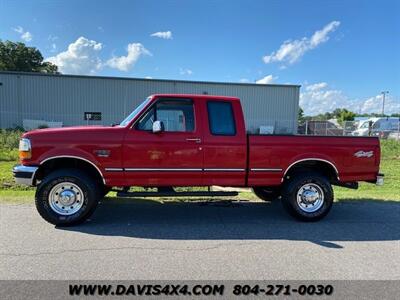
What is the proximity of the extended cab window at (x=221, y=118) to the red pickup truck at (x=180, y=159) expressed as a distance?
→ 18 mm

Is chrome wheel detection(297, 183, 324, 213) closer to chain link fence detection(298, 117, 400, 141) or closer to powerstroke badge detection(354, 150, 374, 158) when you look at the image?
powerstroke badge detection(354, 150, 374, 158)

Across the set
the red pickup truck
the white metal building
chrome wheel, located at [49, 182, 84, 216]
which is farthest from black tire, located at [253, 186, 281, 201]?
the white metal building

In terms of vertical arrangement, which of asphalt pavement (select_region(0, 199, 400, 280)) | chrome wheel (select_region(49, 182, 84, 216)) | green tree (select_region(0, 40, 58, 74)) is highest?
green tree (select_region(0, 40, 58, 74))

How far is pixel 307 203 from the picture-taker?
239 inches

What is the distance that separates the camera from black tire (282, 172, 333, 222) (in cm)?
597

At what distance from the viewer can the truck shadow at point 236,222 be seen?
5160 mm

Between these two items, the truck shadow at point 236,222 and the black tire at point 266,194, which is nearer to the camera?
the truck shadow at point 236,222

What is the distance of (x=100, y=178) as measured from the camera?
19.3 ft

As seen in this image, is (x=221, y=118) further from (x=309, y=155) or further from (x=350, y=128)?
(x=350, y=128)

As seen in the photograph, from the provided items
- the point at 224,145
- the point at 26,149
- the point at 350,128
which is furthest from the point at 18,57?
the point at 224,145

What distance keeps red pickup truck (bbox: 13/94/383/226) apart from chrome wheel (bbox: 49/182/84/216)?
0.02 metres

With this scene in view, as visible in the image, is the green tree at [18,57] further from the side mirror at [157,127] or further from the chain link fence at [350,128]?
the side mirror at [157,127]

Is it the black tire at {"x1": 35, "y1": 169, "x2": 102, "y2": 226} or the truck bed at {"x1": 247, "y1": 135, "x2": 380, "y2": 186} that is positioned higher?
the truck bed at {"x1": 247, "y1": 135, "x2": 380, "y2": 186}

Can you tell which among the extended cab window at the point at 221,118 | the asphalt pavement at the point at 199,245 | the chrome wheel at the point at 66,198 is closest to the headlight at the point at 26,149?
the chrome wheel at the point at 66,198
